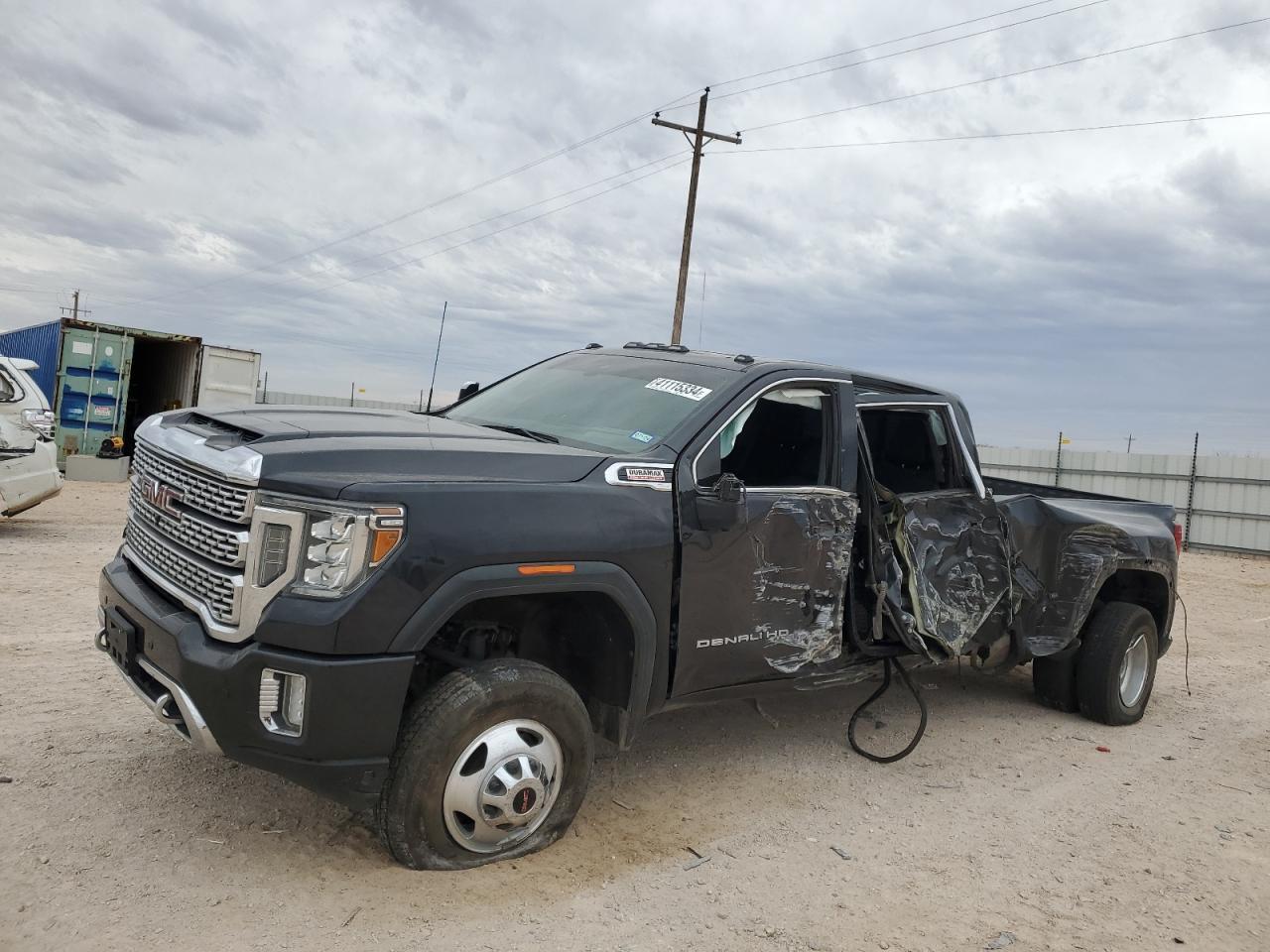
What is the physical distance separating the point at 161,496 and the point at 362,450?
1.00 meters

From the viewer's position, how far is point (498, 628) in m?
3.73

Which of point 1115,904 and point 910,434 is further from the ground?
point 910,434

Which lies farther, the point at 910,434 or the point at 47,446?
the point at 47,446

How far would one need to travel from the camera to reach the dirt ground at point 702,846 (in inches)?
125

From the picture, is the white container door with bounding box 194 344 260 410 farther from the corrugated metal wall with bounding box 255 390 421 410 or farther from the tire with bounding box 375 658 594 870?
the tire with bounding box 375 658 594 870

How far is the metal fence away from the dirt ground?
17012mm

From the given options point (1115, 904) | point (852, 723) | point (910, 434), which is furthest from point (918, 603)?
point (1115, 904)

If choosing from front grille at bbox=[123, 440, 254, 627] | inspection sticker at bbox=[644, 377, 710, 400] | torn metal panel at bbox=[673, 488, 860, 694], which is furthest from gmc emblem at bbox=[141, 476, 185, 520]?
inspection sticker at bbox=[644, 377, 710, 400]

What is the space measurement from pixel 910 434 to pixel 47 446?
9.47m

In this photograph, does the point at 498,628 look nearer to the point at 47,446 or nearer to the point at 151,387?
the point at 47,446

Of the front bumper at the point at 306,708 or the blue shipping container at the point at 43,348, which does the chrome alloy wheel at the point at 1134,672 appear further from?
the blue shipping container at the point at 43,348

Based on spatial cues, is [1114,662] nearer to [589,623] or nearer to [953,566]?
[953,566]

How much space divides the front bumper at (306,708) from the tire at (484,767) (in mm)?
123

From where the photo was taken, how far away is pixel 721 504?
12.8 feet
